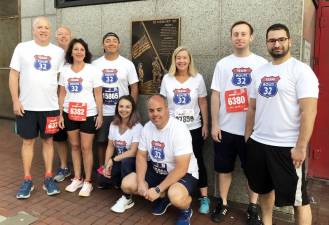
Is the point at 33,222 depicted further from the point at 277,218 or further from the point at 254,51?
the point at 254,51

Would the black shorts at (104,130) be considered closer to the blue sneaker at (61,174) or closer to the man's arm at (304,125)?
the blue sneaker at (61,174)

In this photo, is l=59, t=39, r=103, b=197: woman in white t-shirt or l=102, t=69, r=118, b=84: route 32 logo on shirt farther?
l=102, t=69, r=118, b=84: route 32 logo on shirt

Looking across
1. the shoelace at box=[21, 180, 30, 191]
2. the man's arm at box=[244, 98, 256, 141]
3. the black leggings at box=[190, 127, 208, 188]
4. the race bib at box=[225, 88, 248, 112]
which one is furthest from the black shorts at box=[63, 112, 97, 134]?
the man's arm at box=[244, 98, 256, 141]

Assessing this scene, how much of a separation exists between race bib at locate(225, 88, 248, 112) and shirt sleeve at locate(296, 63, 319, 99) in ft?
2.76

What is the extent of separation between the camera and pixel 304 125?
2.62m

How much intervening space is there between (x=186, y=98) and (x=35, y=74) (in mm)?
1788

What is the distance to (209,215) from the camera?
377 cm

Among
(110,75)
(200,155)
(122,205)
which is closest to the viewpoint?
(122,205)

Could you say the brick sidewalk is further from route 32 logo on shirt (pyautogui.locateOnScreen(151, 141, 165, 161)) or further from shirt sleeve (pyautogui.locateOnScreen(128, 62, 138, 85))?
shirt sleeve (pyautogui.locateOnScreen(128, 62, 138, 85))

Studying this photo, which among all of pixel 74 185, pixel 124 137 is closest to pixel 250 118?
pixel 124 137

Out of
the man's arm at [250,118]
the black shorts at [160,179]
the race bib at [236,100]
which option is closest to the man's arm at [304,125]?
the man's arm at [250,118]

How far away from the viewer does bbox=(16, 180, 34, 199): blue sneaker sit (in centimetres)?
401

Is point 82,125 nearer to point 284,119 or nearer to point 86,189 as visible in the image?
point 86,189

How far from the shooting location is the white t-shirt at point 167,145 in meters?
3.39
